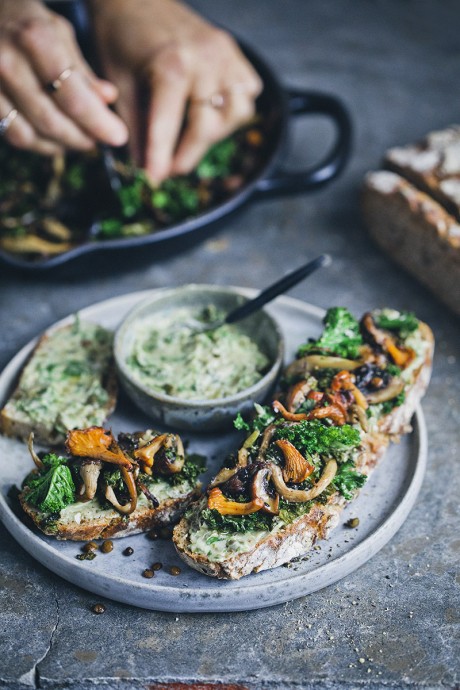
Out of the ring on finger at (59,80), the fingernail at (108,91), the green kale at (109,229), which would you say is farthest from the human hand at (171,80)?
the ring on finger at (59,80)

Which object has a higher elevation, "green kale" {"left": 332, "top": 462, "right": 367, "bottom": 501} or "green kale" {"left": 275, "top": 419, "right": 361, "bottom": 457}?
"green kale" {"left": 275, "top": 419, "right": 361, "bottom": 457}

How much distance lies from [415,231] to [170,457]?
231cm

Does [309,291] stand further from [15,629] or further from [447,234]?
[15,629]

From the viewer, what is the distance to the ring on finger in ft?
14.7

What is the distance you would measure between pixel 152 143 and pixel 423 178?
5.56 feet

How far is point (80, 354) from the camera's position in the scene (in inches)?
154

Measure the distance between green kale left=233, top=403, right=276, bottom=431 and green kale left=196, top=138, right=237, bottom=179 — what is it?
86.2 inches

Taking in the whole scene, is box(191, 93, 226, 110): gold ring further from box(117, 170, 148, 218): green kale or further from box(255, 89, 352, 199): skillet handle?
box(117, 170, 148, 218): green kale

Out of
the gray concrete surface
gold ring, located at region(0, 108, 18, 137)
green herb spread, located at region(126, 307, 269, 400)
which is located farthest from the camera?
gold ring, located at region(0, 108, 18, 137)

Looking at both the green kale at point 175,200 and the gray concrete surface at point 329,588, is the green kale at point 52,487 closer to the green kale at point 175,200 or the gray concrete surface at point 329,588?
the gray concrete surface at point 329,588

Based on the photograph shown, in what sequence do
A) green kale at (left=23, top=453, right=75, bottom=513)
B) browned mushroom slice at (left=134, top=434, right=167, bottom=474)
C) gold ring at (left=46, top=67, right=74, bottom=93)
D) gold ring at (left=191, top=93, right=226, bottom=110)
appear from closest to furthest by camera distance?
green kale at (left=23, top=453, right=75, bottom=513) → browned mushroom slice at (left=134, top=434, right=167, bottom=474) → gold ring at (left=46, top=67, right=74, bottom=93) → gold ring at (left=191, top=93, right=226, bottom=110)

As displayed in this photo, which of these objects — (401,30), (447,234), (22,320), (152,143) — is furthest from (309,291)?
(401,30)

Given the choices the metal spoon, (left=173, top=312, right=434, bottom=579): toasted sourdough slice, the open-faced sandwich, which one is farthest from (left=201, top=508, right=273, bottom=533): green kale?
the metal spoon

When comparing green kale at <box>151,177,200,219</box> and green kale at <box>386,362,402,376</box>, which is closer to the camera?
green kale at <box>386,362,402,376</box>
